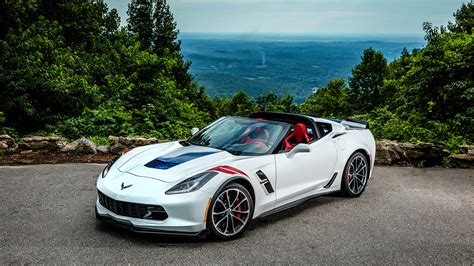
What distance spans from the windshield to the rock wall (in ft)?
12.8

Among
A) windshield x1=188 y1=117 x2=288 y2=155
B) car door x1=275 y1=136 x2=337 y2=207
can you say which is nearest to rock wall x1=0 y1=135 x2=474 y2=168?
car door x1=275 y1=136 x2=337 y2=207

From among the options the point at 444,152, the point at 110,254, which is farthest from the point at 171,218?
the point at 444,152

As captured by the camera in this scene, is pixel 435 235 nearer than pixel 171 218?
No

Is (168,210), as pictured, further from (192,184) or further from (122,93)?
(122,93)

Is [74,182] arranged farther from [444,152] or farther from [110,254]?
[444,152]

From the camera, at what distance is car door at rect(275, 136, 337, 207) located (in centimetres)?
559

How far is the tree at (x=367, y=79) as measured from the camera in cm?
6669

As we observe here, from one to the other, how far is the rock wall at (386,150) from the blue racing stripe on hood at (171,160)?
4520 mm

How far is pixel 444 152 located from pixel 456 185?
173 centimetres

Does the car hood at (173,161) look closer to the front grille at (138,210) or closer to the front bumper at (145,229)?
the front grille at (138,210)

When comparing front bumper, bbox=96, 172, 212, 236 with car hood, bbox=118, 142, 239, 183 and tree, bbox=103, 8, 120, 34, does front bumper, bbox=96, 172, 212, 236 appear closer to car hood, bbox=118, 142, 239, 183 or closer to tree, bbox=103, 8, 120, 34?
car hood, bbox=118, 142, 239, 183

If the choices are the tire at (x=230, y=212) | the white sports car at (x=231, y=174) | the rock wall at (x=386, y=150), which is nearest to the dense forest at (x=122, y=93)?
the rock wall at (x=386, y=150)

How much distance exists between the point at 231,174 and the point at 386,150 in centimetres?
572

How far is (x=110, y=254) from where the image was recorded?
14.6ft
